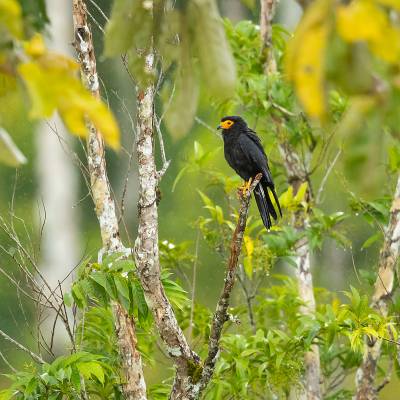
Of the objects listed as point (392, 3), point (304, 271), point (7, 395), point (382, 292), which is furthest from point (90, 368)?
point (392, 3)

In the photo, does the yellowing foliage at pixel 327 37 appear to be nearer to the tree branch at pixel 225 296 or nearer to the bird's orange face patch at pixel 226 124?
the tree branch at pixel 225 296

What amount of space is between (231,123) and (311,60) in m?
4.98

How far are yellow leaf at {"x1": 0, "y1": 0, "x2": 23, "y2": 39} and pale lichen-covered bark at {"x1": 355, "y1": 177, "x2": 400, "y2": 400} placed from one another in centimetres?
460

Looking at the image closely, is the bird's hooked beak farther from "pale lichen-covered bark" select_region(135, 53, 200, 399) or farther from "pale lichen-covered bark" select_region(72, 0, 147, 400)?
"pale lichen-covered bark" select_region(135, 53, 200, 399)

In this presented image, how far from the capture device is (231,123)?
5.91 metres

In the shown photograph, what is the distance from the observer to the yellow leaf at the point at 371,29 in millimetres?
901

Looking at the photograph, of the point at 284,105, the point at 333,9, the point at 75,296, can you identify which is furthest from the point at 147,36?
the point at 284,105

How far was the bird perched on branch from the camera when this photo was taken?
5.14 metres

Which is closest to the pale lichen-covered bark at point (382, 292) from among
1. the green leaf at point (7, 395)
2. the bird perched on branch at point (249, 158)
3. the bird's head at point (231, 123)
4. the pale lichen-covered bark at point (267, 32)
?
the bird perched on branch at point (249, 158)

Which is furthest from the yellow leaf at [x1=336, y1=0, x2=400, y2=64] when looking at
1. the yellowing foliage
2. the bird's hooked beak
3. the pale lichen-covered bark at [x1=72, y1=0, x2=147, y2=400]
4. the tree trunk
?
the bird's hooked beak

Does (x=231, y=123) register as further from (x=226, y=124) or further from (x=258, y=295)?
(x=258, y=295)

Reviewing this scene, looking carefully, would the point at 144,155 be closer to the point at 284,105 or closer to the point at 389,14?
the point at 284,105

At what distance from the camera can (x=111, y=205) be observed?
4.47 meters

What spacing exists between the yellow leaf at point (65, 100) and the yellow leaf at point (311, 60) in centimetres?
18
